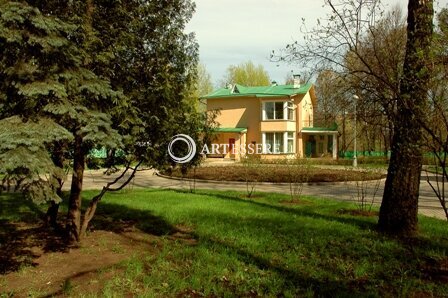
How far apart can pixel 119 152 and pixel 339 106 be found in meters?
4.32

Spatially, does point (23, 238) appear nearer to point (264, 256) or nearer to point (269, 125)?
point (264, 256)

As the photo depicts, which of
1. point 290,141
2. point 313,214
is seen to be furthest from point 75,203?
point 290,141

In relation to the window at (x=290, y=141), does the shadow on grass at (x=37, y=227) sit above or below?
below

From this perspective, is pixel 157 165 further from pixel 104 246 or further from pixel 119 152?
pixel 104 246

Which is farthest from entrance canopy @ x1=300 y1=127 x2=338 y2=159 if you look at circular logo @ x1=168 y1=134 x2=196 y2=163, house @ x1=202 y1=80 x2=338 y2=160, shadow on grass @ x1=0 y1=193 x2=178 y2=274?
circular logo @ x1=168 y1=134 x2=196 y2=163

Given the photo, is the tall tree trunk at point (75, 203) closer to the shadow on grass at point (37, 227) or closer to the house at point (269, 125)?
the shadow on grass at point (37, 227)

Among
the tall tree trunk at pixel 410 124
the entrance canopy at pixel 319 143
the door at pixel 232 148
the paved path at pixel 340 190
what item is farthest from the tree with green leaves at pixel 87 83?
the entrance canopy at pixel 319 143

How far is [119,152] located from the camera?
6.42 m

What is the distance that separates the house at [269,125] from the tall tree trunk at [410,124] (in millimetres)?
29439

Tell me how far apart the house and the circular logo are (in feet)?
97.6

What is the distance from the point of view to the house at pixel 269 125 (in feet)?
125

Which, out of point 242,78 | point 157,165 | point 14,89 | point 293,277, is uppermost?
point 242,78

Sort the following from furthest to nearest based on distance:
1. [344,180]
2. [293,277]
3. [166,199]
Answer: [344,180] < [166,199] < [293,277]

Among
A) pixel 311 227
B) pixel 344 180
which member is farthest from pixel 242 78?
pixel 311 227
